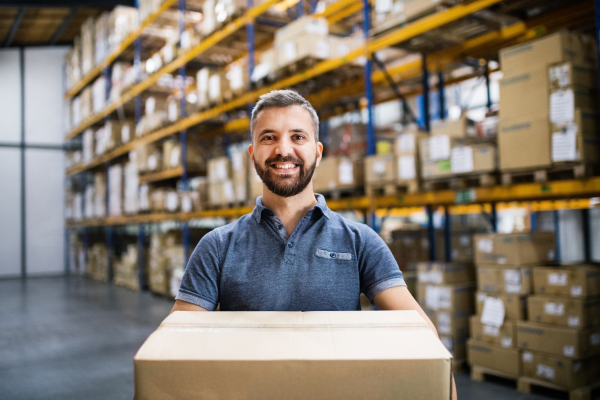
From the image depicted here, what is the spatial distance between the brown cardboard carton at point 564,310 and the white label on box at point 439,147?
1382 mm

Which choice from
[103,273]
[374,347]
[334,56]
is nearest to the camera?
[374,347]

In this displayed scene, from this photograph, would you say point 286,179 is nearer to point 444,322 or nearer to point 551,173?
point 551,173

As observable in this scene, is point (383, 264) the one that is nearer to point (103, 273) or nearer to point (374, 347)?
point (374, 347)

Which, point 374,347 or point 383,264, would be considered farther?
point 383,264

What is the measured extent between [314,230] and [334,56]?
175 inches

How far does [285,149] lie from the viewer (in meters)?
1.63

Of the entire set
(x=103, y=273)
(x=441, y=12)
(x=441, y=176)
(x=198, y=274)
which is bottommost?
(x=103, y=273)

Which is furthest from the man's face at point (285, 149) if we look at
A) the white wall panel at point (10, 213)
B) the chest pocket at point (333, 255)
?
the white wall panel at point (10, 213)

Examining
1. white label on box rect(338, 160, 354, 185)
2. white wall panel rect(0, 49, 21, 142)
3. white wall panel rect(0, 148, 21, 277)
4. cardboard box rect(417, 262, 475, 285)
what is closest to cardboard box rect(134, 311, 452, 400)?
cardboard box rect(417, 262, 475, 285)

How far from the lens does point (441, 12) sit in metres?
4.36

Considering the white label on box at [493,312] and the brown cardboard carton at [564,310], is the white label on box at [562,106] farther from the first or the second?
the white label on box at [493,312]

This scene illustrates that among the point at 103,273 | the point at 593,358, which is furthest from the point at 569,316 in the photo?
the point at 103,273

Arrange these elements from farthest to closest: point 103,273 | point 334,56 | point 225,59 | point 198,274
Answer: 1. point 103,273
2. point 225,59
3. point 334,56
4. point 198,274

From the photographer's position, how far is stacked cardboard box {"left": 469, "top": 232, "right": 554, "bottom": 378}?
12.8 feet
